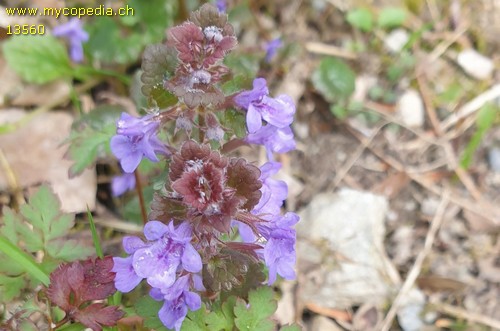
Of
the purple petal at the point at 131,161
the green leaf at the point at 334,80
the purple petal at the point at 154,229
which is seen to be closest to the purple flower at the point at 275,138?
the purple petal at the point at 131,161

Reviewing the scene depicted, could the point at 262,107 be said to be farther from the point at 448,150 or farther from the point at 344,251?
the point at 448,150

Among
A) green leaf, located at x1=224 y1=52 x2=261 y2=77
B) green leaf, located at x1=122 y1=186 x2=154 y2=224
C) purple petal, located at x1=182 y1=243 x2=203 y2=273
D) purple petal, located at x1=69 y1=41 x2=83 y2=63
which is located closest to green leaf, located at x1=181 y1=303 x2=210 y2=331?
purple petal, located at x1=182 y1=243 x2=203 y2=273

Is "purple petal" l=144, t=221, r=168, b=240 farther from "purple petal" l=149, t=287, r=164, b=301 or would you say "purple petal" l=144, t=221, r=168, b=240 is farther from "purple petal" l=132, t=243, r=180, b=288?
"purple petal" l=149, t=287, r=164, b=301

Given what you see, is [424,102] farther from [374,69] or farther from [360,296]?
[360,296]

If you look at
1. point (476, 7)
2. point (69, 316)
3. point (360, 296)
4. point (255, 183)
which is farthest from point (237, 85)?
point (476, 7)

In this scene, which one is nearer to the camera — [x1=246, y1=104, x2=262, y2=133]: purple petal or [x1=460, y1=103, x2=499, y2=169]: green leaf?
[x1=246, y1=104, x2=262, y2=133]: purple petal
